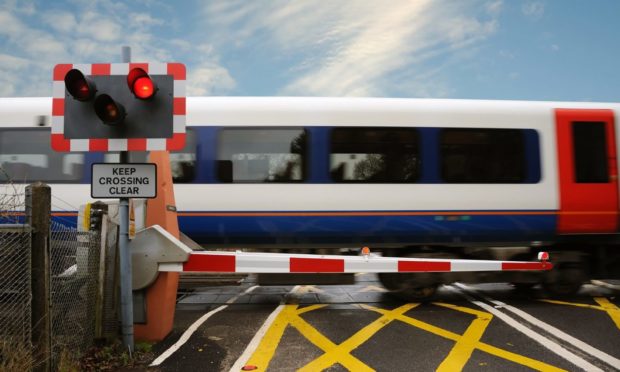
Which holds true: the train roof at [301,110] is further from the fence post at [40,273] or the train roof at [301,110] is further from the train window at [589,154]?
the fence post at [40,273]

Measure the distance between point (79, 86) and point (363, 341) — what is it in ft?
12.7

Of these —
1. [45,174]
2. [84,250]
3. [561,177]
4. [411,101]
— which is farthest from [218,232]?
[561,177]

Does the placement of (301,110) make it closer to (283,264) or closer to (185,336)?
(283,264)

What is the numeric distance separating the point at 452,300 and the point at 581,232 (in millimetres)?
2281

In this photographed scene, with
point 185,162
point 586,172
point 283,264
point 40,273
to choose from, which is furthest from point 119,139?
point 586,172

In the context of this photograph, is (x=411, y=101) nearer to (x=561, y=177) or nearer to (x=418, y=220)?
(x=418, y=220)

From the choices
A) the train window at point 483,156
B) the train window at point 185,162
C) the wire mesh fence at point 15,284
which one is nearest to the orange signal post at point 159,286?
the wire mesh fence at point 15,284

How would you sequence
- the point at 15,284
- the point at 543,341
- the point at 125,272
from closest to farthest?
the point at 15,284 < the point at 125,272 < the point at 543,341

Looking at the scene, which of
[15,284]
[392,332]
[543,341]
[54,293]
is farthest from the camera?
[392,332]

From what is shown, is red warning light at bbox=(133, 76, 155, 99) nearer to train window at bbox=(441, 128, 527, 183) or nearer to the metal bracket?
the metal bracket

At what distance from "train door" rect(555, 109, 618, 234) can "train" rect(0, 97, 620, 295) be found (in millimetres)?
18

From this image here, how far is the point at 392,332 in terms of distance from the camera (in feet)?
16.6

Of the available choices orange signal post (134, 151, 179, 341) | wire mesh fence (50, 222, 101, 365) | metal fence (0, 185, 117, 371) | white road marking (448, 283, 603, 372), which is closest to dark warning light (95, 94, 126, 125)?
orange signal post (134, 151, 179, 341)

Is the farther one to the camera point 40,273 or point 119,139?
point 119,139
